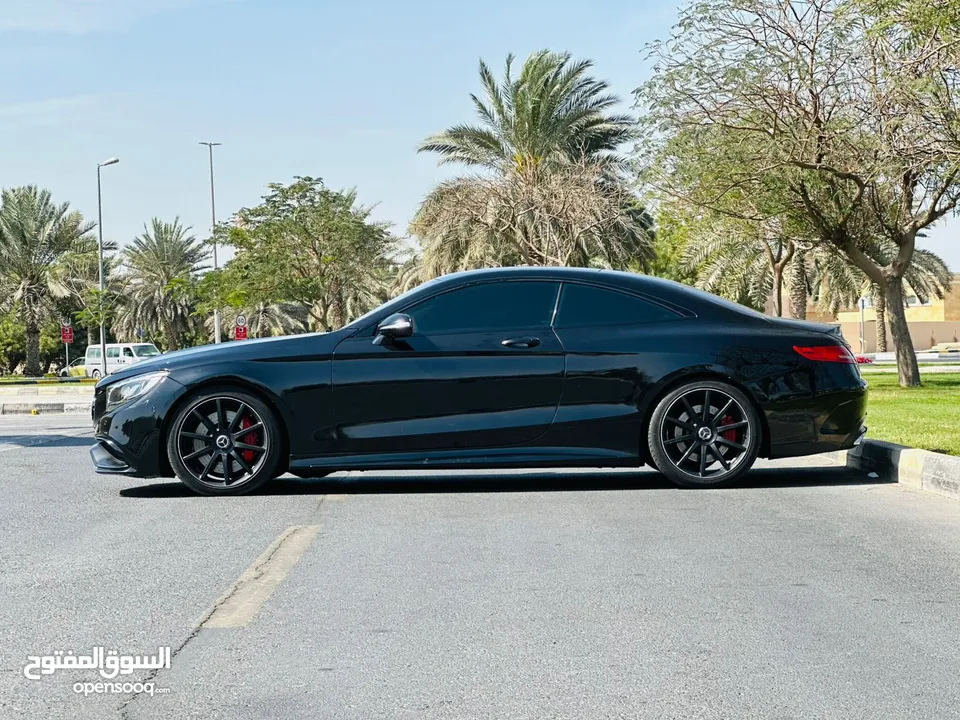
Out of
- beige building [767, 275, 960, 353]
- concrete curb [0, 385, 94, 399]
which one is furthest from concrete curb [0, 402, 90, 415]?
beige building [767, 275, 960, 353]

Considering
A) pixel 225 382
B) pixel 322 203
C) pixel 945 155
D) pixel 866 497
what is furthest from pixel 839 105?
pixel 322 203

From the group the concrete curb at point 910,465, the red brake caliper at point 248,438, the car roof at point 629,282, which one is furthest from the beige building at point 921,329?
the red brake caliper at point 248,438

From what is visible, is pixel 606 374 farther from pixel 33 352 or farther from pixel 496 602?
pixel 33 352

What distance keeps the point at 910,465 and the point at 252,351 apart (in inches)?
186

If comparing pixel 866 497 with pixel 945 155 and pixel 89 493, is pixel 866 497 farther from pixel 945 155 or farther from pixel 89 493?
pixel 945 155

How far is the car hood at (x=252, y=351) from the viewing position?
28.6ft

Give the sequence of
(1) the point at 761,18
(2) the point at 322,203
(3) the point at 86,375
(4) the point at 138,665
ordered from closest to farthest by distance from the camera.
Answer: (4) the point at 138,665 < (1) the point at 761,18 < (2) the point at 322,203 < (3) the point at 86,375

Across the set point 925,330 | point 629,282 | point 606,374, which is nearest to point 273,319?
point 925,330

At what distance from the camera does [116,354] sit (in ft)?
183

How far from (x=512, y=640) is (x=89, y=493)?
18.0ft

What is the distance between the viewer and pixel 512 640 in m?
4.69

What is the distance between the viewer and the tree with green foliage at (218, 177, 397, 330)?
146ft

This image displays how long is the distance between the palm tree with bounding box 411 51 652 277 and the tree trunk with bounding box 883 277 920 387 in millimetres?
10810

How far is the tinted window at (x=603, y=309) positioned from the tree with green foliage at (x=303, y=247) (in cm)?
3571
